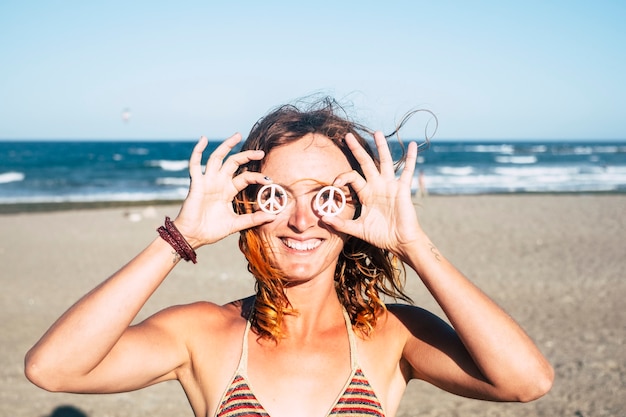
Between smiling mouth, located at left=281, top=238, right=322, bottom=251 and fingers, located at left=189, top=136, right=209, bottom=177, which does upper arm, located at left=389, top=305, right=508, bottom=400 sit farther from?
fingers, located at left=189, top=136, right=209, bottom=177

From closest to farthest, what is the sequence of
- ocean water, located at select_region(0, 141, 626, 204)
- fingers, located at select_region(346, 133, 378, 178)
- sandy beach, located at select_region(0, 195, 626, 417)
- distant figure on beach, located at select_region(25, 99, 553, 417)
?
distant figure on beach, located at select_region(25, 99, 553, 417) → fingers, located at select_region(346, 133, 378, 178) → sandy beach, located at select_region(0, 195, 626, 417) → ocean water, located at select_region(0, 141, 626, 204)

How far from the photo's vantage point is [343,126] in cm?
261

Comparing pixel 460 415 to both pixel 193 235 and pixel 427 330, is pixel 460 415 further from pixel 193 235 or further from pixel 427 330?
pixel 193 235

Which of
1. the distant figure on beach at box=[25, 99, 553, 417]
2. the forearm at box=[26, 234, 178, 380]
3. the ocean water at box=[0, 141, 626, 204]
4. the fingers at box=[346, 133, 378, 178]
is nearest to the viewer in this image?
the forearm at box=[26, 234, 178, 380]

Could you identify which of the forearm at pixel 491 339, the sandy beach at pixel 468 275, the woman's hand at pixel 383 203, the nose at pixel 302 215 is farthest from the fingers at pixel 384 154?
the sandy beach at pixel 468 275

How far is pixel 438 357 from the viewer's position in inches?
95.3

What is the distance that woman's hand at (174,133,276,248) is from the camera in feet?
7.48

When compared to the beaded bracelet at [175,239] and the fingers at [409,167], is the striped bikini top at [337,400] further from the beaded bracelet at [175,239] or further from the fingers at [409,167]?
the fingers at [409,167]

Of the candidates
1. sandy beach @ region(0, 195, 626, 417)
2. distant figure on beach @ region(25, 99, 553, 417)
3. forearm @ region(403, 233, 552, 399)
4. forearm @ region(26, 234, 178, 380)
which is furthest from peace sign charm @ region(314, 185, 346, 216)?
sandy beach @ region(0, 195, 626, 417)

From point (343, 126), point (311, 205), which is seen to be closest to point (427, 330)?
point (311, 205)

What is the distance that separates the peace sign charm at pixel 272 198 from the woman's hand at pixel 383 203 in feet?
0.62

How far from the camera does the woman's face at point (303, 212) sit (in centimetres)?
238

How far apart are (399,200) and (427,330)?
1.99 ft

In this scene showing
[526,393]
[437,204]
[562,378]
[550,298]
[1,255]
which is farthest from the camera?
[437,204]
